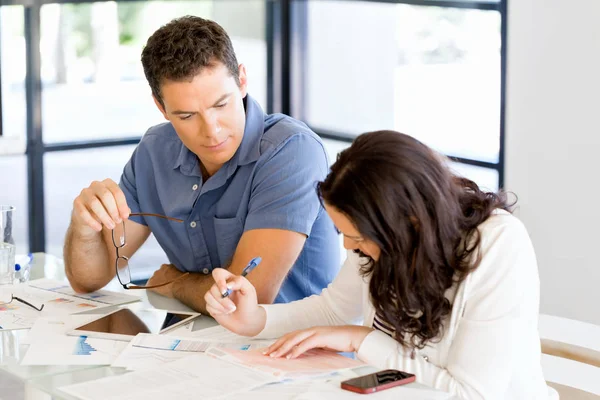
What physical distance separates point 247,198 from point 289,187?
0.41ft

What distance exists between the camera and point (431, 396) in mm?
1466

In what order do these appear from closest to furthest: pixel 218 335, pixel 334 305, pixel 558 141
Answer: pixel 218 335 < pixel 334 305 < pixel 558 141

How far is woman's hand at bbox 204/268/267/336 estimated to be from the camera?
1.77 meters

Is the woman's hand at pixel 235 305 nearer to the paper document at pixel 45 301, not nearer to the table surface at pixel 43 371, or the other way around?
the table surface at pixel 43 371

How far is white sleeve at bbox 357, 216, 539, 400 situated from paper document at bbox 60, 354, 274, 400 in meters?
0.26

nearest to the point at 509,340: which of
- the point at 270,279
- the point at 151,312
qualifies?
the point at 270,279

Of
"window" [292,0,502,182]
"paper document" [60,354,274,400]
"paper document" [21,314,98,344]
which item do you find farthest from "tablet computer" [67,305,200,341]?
"window" [292,0,502,182]

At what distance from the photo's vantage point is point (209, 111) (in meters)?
2.13

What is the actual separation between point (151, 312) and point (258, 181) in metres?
0.43

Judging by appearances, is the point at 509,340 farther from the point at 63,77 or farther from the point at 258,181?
the point at 63,77

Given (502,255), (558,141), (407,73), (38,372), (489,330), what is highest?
(407,73)

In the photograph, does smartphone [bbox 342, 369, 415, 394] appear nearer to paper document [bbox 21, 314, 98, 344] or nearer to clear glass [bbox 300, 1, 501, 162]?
paper document [bbox 21, 314, 98, 344]

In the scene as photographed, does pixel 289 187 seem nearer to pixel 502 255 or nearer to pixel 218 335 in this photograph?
pixel 218 335

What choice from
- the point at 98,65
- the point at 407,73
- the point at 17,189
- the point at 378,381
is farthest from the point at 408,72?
the point at 378,381
